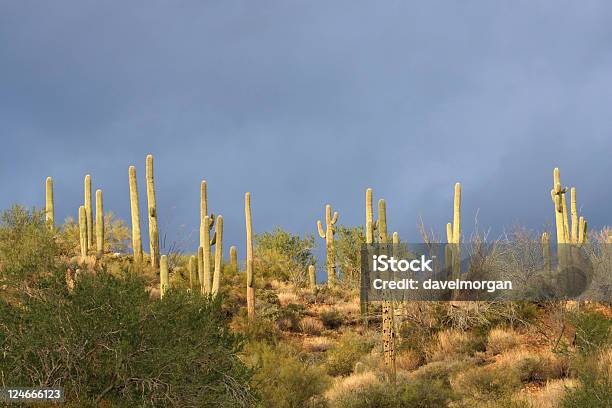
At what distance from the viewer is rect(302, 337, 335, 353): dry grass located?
26.5m

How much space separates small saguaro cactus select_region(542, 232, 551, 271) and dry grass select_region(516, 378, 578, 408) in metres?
7.83

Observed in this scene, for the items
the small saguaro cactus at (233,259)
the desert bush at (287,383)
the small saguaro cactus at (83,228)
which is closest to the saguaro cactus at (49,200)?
the small saguaro cactus at (83,228)

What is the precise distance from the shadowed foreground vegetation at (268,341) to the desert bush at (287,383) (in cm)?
3

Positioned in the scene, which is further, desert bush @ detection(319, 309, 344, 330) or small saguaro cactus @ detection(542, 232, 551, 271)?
desert bush @ detection(319, 309, 344, 330)

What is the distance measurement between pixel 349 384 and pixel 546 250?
1162 centimetres

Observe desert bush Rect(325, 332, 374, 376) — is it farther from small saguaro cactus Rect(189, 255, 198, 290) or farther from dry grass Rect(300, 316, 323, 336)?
small saguaro cactus Rect(189, 255, 198, 290)

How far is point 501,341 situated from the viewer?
24.0 m

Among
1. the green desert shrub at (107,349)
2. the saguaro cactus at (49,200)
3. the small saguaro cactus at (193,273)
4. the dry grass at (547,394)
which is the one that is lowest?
the dry grass at (547,394)

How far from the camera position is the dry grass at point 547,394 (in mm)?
16562

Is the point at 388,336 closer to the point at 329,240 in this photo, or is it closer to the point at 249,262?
the point at 249,262

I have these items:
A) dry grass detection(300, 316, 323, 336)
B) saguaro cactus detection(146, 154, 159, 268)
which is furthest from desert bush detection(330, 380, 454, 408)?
saguaro cactus detection(146, 154, 159, 268)

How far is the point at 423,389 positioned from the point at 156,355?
8282 mm

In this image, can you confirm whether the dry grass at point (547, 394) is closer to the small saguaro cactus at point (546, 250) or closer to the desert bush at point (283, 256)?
the small saguaro cactus at point (546, 250)

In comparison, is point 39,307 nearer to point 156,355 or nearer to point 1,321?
point 1,321
